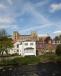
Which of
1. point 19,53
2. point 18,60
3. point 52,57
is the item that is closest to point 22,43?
point 19,53

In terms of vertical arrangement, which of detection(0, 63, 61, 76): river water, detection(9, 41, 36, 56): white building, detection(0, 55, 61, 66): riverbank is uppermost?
detection(9, 41, 36, 56): white building

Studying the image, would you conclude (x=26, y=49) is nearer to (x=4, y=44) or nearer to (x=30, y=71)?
(x=4, y=44)

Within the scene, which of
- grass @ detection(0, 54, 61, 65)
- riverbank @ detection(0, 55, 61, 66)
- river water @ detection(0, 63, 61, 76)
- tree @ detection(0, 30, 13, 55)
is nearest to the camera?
river water @ detection(0, 63, 61, 76)

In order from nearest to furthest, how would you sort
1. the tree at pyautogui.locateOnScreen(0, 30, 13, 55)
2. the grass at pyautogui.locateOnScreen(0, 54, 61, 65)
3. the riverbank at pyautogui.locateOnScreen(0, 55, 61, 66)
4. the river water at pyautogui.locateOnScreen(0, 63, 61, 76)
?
the river water at pyautogui.locateOnScreen(0, 63, 61, 76) < the riverbank at pyautogui.locateOnScreen(0, 55, 61, 66) < the grass at pyautogui.locateOnScreen(0, 54, 61, 65) < the tree at pyautogui.locateOnScreen(0, 30, 13, 55)

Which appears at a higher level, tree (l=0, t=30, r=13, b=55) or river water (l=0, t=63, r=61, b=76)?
tree (l=0, t=30, r=13, b=55)

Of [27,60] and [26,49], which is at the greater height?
[26,49]

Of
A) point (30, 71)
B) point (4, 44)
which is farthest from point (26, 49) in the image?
point (30, 71)

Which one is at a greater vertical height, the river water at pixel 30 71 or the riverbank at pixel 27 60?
the riverbank at pixel 27 60

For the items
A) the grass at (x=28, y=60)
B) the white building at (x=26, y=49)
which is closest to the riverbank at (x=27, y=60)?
the grass at (x=28, y=60)

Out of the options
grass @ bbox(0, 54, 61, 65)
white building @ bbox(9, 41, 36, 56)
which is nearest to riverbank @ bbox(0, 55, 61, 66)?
grass @ bbox(0, 54, 61, 65)

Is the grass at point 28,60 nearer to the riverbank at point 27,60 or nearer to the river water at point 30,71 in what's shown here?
the riverbank at point 27,60

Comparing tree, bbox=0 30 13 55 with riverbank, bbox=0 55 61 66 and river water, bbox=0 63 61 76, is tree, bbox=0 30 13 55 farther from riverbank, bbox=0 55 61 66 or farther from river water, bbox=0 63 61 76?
river water, bbox=0 63 61 76

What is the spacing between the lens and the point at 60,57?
197ft

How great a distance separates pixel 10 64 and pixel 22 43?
16.6m
